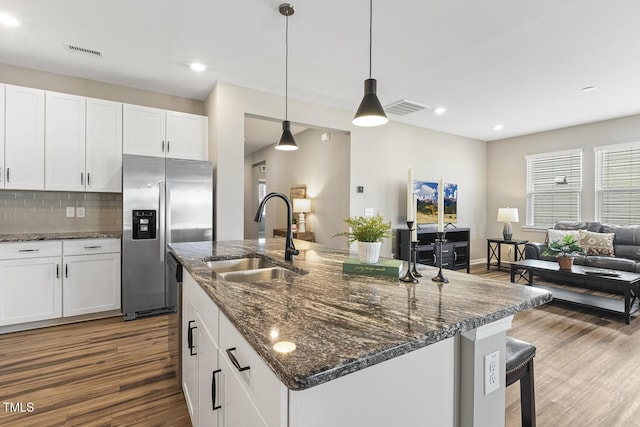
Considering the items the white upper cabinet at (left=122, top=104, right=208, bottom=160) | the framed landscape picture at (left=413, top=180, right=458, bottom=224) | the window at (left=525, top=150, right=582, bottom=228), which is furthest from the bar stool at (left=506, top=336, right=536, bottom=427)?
the window at (left=525, top=150, right=582, bottom=228)

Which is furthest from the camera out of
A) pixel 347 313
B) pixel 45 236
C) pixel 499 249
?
pixel 499 249

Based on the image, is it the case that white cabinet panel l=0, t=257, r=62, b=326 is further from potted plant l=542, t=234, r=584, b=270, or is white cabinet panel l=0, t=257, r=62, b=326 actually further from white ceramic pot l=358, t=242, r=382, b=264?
potted plant l=542, t=234, r=584, b=270

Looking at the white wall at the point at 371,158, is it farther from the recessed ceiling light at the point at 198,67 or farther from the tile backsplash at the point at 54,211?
the tile backsplash at the point at 54,211

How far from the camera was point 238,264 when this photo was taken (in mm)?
2102

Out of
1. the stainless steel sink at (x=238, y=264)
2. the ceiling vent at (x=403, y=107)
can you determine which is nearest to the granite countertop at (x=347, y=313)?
the stainless steel sink at (x=238, y=264)

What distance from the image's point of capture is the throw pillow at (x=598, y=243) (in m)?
4.53

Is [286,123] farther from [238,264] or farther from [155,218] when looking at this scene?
[155,218]

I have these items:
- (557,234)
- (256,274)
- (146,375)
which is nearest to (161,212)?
(146,375)

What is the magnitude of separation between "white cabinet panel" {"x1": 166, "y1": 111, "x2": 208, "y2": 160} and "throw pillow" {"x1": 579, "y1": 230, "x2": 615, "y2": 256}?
5645mm

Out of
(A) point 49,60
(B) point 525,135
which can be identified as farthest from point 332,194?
(B) point 525,135

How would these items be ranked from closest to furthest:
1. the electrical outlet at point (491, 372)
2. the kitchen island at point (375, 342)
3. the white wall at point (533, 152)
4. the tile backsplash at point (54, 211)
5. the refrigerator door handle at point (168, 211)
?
the kitchen island at point (375, 342) → the electrical outlet at point (491, 372) → the tile backsplash at point (54, 211) → the refrigerator door handle at point (168, 211) → the white wall at point (533, 152)

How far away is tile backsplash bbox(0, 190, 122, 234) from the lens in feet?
10.9

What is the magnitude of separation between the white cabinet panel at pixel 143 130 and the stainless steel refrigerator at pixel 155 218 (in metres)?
0.34

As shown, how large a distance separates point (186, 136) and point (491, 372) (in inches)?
153
